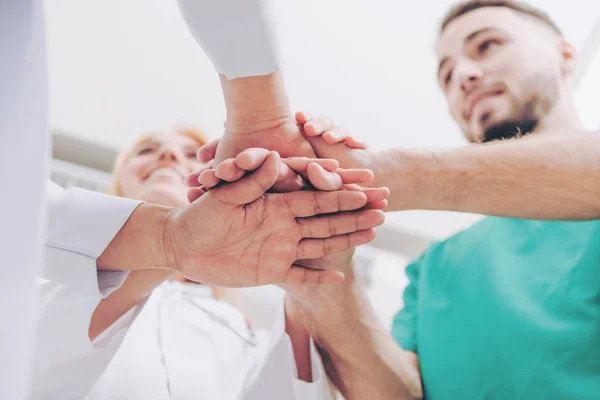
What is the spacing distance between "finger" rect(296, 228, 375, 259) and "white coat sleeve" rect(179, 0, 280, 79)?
9.7 inches

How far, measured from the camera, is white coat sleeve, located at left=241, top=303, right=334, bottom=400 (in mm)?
721

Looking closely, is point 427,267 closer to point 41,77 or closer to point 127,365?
point 127,365

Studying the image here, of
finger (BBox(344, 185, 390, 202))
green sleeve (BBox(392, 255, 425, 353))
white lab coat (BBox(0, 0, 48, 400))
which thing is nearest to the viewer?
white lab coat (BBox(0, 0, 48, 400))

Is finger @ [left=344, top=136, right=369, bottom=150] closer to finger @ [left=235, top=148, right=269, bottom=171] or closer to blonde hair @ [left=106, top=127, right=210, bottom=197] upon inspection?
finger @ [left=235, top=148, right=269, bottom=171]

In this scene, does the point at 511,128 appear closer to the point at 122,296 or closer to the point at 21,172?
the point at 122,296

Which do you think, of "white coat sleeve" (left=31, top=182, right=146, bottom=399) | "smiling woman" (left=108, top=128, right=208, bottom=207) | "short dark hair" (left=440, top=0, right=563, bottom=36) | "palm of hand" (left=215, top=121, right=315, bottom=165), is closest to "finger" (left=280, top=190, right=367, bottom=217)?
"palm of hand" (left=215, top=121, right=315, bottom=165)

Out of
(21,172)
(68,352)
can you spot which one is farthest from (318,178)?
(68,352)

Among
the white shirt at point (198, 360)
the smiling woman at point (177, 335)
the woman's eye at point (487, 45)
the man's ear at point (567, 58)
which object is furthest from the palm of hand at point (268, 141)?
the man's ear at point (567, 58)

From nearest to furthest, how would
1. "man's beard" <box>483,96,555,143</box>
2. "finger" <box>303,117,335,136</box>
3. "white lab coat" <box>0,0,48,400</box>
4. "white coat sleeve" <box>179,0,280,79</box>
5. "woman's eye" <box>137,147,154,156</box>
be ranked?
"white lab coat" <box>0,0,48,400</box> < "white coat sleeve" <box>179,0,280,79</box> < "finger" <box>303,117,335,136</box> < "man's beard" <box>483,96,555,143</box> < "woman's eye" <box>137,147,154,156</box>

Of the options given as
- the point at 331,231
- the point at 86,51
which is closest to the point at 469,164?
the point at 331,231

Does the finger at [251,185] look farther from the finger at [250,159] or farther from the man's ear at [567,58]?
the man's ear at [567,58]

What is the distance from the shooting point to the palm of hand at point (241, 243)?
1.82 feet

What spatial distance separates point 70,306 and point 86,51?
99 centimetres

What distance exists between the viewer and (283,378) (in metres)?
0.74
